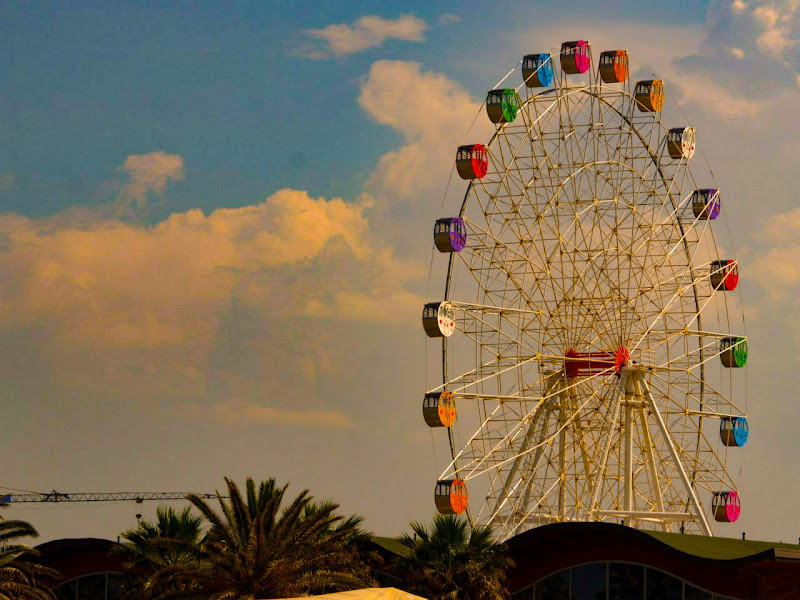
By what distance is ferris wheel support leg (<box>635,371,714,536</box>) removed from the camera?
57194 millimetres

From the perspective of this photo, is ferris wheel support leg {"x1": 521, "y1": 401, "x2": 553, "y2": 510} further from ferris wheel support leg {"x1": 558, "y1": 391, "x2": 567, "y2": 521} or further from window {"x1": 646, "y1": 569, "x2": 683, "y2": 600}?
window {"x1": 646, "y1": 569, "x2": 683, "y2": 600}

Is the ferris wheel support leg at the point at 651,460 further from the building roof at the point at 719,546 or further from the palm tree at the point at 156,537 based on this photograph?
the palm tree at the point at 156,537

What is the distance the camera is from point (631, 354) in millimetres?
59594

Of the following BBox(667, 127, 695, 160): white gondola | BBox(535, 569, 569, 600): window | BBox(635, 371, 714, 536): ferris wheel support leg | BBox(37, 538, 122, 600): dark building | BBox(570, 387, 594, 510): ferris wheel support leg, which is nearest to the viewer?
BBox(535, 569, 569, 600): window

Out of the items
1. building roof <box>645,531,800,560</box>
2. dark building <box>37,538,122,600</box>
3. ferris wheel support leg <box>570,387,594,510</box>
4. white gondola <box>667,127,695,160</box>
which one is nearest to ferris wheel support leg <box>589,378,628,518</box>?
ferris wheel support leg <box>570,387,594,510</box>

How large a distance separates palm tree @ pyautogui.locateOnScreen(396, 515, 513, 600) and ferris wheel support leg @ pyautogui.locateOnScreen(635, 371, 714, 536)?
14.1 m

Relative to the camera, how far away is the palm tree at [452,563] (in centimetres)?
4378

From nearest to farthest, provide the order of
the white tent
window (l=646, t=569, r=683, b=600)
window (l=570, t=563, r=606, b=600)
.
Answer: the white tent, window (l=646, t=569, r=683, b=600), window (l=570, t=563, r=606, b=600)

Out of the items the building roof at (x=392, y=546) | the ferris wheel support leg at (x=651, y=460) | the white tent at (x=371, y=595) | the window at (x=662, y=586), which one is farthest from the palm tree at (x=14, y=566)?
the ferris wheel support leg at (x=651, y=460)

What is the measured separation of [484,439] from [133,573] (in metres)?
16.3

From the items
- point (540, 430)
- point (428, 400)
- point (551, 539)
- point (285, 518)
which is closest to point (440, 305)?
point (428, 400)

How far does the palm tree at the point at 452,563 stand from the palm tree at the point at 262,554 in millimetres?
1851

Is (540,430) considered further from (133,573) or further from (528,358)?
(133,573)

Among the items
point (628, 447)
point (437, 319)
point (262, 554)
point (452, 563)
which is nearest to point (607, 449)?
point (628, 447)
